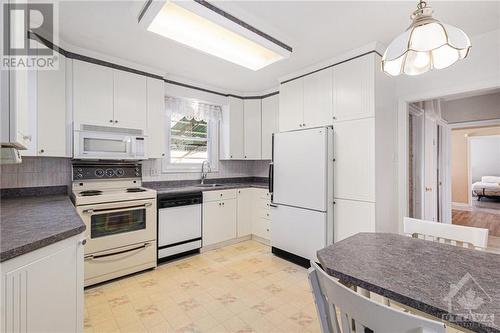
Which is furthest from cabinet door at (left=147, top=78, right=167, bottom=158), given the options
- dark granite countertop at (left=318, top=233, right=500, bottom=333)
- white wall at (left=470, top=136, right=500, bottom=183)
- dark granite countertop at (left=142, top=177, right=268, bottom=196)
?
white wall at (left=470, top=136, right=500, bottom=183)

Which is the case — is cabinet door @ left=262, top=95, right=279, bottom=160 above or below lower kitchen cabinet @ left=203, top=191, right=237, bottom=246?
above

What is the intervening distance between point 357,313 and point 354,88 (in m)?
2.44

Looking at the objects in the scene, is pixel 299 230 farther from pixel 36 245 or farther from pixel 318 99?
pixel 36 245

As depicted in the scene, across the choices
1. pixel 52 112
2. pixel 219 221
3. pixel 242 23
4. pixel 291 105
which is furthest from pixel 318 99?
pixel 52 112

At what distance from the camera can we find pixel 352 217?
261cm

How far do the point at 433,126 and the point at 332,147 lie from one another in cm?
223

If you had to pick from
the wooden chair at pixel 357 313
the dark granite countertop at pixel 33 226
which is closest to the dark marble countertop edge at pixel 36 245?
the dark granite countertop at pixel 33 226

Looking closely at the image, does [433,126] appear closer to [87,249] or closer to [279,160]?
[279,160]

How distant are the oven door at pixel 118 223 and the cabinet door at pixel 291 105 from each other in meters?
1.98

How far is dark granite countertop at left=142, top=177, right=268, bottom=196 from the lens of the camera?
10.5 ft

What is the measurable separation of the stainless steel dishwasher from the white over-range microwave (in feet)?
2.09

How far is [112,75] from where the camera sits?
276 cm

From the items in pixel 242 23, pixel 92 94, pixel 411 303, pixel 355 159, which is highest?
pixel 242 23

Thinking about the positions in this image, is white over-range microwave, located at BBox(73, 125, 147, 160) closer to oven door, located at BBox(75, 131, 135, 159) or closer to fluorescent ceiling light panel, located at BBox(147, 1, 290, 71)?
oven door, located at BBox(75, 131, 135, 159)
